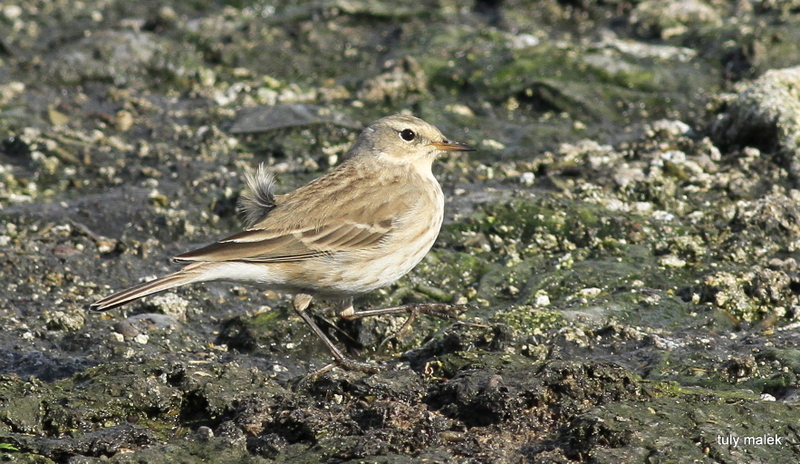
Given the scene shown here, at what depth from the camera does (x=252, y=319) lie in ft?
22.0

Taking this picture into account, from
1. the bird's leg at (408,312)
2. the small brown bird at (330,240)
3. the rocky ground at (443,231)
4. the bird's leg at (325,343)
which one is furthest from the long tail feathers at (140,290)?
the bird's leg at (408,312)

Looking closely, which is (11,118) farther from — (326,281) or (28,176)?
(326,281)

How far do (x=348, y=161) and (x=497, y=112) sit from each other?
3.46 meters

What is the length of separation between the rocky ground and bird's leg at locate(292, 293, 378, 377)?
0.28 meters

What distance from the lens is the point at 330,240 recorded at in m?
6.29

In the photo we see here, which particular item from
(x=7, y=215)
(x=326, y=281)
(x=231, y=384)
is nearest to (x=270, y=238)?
(x=326, y=281)

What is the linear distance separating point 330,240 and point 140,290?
4.50ft

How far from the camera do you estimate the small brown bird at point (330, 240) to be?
19.9 ft

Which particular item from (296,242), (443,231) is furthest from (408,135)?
(296,242)

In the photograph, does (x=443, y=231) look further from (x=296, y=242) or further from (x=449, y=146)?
(x=296, y=242)

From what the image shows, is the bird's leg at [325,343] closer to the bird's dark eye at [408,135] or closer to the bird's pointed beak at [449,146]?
the bird's dark eye at [408,135]

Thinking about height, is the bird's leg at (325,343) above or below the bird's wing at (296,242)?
below

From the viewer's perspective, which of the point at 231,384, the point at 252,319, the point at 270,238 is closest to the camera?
the point at 231,384

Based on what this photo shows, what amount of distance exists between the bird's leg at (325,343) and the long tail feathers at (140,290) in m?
0.83
